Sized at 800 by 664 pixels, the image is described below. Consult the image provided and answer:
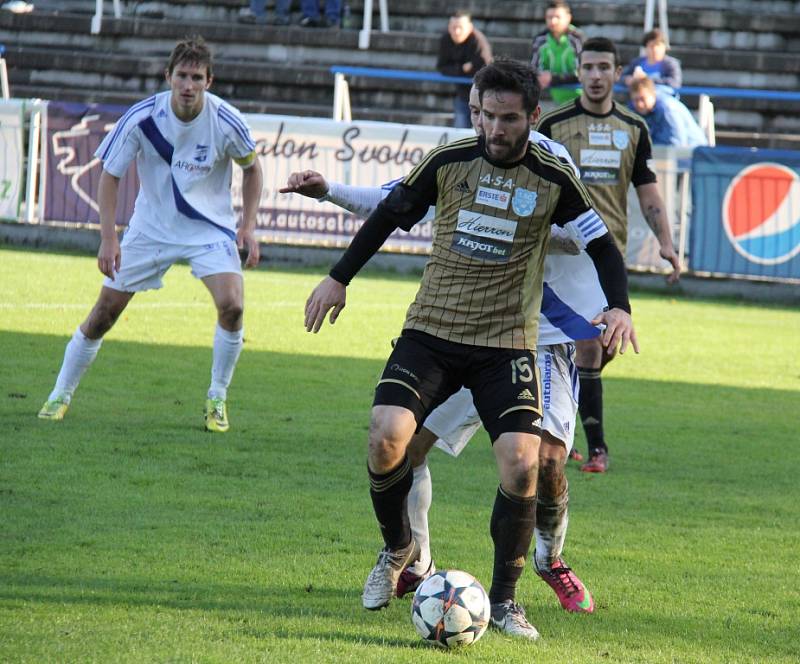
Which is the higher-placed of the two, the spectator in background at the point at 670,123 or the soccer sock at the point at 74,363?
the spectator in background at the point at 670,123

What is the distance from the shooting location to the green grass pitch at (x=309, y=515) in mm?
4422

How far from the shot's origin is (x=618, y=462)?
7.74 meters

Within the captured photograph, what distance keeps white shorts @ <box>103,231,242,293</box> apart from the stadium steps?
13.4m

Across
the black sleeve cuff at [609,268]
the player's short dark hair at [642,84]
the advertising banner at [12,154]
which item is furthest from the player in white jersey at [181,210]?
the advertising banner at [12,154]

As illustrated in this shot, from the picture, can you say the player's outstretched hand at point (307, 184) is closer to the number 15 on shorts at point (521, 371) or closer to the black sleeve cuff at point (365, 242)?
the black sleeve cuff at point (365, 242)

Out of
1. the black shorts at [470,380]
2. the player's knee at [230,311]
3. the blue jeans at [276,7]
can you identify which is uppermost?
the blue jeans at [276,7]

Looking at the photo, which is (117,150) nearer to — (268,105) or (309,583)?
(309,583)

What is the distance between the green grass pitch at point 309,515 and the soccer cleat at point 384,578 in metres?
0.05

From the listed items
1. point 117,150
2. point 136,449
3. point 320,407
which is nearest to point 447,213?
point 136,449

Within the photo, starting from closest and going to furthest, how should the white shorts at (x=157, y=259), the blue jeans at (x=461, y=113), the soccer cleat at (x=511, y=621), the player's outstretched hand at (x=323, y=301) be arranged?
the soccer cleat at (x=511, y=621)
the player's outstretched hand at (x=323, y=301)
the white shorts at (x=157, y=259)
the blue jeans at (x=461, y=113)

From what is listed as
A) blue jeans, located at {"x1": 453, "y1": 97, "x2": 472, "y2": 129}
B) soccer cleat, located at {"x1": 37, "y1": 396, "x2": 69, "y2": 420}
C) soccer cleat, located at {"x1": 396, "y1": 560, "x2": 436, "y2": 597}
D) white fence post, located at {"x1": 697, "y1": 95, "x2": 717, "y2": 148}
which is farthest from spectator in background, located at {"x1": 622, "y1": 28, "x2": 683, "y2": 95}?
soccer cleat, located at {"x1": 396, "y1": 560, "x2": 436, "y2": 597}

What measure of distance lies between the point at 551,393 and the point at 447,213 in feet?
2.75

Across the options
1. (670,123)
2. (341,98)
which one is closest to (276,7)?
(341,98)

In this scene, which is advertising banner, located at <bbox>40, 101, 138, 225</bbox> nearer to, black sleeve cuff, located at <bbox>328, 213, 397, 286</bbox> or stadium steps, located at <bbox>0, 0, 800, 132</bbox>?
stadium steps, located at <bbox>0, 0, 800, 132</bbox>
